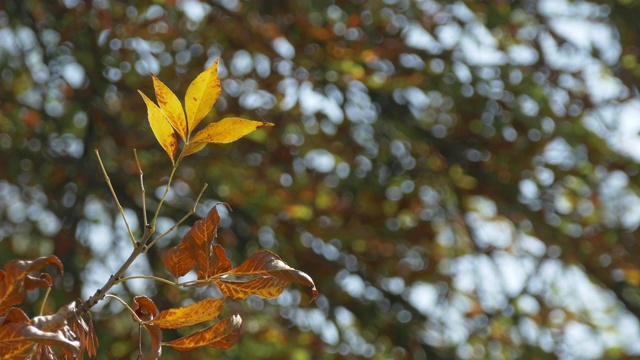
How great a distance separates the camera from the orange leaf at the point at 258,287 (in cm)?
67

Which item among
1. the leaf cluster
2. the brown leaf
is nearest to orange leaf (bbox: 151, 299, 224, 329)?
the leaf cluster

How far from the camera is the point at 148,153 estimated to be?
264cm

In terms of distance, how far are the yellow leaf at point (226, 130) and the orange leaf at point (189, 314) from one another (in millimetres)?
119

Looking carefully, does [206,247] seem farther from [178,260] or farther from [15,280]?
[15,280]

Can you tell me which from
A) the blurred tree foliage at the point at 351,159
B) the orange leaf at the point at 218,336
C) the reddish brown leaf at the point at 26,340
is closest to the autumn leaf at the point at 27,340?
the reddish brown leaf at the point at 26,340

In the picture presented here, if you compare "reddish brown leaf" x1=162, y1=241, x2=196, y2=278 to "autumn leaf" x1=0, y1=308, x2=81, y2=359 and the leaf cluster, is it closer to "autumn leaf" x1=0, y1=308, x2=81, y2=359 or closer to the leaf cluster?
the leaf cluster

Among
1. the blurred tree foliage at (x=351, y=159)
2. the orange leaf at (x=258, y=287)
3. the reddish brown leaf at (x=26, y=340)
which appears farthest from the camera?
the blurred tree foliage at (x=351, y=159)

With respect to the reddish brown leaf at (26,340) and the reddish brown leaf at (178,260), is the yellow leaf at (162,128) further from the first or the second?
the reddish brown leaf at (26,340)

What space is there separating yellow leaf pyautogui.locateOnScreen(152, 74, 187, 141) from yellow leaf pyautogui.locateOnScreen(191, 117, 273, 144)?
2 cm

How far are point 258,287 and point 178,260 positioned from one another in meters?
0.07

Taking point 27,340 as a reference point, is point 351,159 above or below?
below

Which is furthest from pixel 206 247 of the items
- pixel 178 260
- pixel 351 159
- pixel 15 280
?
pixel 351 159

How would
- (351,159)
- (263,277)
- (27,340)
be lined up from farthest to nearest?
1. (351,159)
2. (263,277)
3. (27,340)

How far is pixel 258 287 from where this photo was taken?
677 mm
